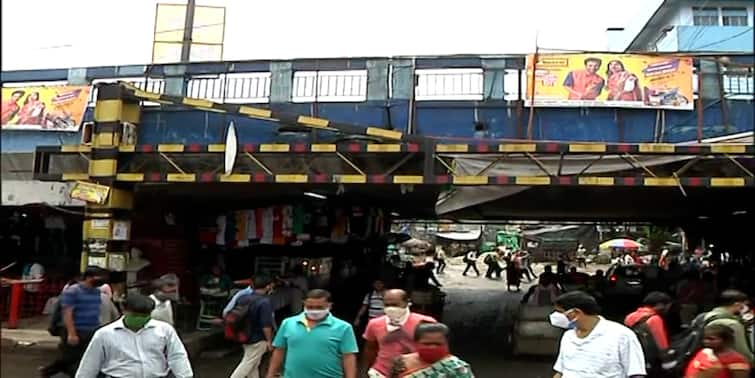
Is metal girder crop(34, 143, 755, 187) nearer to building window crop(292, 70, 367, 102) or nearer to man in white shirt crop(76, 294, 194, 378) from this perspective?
building window crop(292, 70, 367, 102)

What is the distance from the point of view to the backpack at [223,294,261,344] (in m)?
7.70

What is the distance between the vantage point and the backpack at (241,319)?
7.70m

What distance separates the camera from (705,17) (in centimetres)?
2522

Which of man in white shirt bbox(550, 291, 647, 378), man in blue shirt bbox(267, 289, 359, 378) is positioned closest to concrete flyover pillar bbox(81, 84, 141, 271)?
man in blue shirt bbox(267, 289, 359, 378)

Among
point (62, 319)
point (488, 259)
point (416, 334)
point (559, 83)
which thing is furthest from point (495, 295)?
point (416, 334)

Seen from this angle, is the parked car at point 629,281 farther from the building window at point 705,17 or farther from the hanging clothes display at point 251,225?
the hanging clothes display at point 251,225

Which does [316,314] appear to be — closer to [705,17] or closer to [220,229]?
[220,229]

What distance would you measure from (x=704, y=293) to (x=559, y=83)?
4.70 metres

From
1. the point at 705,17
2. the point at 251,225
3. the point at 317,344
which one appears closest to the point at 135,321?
the point at 317,344

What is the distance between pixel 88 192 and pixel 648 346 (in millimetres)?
7909

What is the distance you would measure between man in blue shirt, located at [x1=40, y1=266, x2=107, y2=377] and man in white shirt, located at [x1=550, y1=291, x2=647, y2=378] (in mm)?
4540

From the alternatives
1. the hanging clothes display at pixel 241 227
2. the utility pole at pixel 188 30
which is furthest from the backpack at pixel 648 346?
the utility pole at pixel 188 30

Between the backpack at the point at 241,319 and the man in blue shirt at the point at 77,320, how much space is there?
1.33 m

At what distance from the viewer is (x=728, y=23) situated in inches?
918
